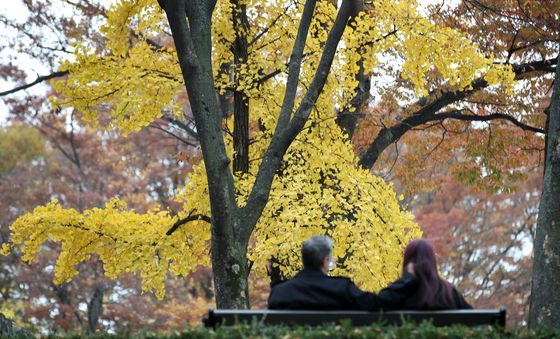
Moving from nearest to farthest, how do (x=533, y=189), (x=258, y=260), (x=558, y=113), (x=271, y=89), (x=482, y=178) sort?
(x=558, y=113) → (x=258, y=260) → (x=271, y=89) → (x=482, y=178) → (x=533, y=189)

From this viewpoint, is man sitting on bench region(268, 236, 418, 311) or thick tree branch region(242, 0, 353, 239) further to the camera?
thick tree branch region(242, 0, 353, 239)

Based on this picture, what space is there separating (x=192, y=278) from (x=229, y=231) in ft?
53.0

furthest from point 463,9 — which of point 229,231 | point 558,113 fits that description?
point 229,231

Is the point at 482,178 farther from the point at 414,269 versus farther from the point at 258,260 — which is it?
the point at 414,269

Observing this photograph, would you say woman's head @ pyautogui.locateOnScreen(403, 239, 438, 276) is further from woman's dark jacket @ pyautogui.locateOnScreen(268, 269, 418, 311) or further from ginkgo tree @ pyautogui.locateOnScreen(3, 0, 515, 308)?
ginkgo tree @ pyautogui.locateOnScreen(3, 0, 515, 308)

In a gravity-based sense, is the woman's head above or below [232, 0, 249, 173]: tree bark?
below

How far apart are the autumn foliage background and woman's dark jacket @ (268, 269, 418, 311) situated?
12.6 feet

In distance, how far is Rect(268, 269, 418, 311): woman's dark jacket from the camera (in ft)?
17.7

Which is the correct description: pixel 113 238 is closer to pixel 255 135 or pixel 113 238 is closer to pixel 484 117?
pixel 255 135

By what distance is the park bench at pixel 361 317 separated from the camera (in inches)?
206

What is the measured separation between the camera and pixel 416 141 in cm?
1681

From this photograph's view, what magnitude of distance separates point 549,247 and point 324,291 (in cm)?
323

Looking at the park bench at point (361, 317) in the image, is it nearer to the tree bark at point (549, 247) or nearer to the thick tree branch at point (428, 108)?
the tree bark at point (549, 247)

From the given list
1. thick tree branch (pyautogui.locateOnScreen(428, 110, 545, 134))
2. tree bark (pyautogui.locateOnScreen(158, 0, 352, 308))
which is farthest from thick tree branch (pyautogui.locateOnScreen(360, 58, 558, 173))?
tree bark (pyautogui.locateOnScreen(158, 0, 352, 308))
